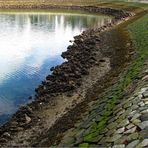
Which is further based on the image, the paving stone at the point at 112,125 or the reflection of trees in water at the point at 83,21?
the reflection of trees in water at the point at 83,21

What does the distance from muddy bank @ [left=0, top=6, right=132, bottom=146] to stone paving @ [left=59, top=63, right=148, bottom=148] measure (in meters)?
1.96

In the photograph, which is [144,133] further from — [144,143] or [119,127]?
[119,127]

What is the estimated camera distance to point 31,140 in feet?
58.6

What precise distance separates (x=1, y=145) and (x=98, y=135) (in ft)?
18.3

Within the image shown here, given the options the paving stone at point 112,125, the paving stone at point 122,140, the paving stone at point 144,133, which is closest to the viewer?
the paving stone at point 144,133

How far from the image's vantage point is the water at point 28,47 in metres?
28.3

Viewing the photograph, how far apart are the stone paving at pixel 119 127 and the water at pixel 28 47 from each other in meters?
7.18

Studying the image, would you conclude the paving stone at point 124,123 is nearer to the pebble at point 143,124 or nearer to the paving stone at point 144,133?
the pebble at point 143,124

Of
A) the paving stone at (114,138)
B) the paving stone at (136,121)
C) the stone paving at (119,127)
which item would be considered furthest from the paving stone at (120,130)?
the paving stone at (136,121)

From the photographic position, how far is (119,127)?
13.9 m

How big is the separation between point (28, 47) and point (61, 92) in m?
24.5

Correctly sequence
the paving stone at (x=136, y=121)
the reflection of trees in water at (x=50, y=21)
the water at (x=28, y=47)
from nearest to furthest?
the paving stone at (x=136, y=121) → the water at (x=28, y=47) → the reflection of trees in water at (x=50, y=21)

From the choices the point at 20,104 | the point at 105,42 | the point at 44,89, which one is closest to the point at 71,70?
the point at 44,89

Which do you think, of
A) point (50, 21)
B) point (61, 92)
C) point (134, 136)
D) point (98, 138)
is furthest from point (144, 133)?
point (50, 21)
